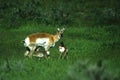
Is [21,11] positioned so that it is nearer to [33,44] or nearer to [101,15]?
[101,15]

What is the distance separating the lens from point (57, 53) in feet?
78.0

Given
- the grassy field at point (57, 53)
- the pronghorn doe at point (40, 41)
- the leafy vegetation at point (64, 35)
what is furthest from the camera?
the pronghorn doe at point (40, 41)

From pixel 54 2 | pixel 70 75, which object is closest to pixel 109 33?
pixel 54 2

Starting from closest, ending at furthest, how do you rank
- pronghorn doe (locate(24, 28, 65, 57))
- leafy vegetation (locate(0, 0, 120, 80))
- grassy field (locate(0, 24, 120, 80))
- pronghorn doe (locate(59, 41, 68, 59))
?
leafy vegetation (locate(0, 0, 120, 80))
grassy field (locate(0, 24, 120, 80))
pronghorn doe (locate(59, 41, 68, 59))
pronghorn doe (locate(24, 28, 65, 57))

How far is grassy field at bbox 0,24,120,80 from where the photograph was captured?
58.1 ft

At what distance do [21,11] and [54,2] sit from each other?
4940mm

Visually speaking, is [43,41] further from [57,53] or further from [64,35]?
[64,35]

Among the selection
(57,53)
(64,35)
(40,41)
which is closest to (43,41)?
(40,41)

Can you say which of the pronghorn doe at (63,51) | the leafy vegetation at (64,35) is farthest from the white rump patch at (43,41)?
the pronghorn doe at (63,51)

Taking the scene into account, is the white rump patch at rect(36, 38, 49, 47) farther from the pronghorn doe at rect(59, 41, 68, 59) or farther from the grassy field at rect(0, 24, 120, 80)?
the pronghorn doe at rect(59, 41, 68, 59)

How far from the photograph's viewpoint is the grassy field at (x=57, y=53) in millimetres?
17703

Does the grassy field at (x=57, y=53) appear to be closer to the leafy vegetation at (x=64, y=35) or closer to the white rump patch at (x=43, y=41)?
the leafy vegetation at (x=64, y=35)

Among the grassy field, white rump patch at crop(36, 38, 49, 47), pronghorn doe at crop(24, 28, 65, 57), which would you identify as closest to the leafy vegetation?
the grassy field

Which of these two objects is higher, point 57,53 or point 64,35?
point 57,53
